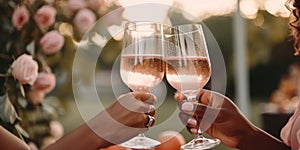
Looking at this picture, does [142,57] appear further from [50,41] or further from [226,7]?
[226,7]

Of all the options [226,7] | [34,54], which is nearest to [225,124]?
[34,54]

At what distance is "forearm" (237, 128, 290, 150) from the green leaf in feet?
2.53

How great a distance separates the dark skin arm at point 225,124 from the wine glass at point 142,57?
0.37 ft

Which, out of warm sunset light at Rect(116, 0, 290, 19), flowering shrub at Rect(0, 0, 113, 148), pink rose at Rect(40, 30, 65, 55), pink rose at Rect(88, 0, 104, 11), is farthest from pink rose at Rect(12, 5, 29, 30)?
warm sunset light at Rect(116, 0, 290, 19)

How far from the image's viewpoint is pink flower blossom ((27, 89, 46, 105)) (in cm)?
224

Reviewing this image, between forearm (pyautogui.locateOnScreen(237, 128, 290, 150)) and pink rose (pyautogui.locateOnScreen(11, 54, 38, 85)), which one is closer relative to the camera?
forearm (pyautogui.locateOnScreen(237, 128, 290, 150))

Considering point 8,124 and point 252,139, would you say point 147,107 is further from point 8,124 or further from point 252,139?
point 8,124

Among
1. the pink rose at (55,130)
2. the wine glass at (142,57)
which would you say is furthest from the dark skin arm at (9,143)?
the pink rose at (55,130)

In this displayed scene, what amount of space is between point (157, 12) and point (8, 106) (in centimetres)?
61

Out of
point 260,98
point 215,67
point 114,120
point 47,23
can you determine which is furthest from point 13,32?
point 260,98

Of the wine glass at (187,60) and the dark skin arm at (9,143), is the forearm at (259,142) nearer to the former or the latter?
the wine glass at (187,60)

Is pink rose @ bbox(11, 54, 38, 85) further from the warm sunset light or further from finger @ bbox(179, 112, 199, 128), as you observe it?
the warm sunset light

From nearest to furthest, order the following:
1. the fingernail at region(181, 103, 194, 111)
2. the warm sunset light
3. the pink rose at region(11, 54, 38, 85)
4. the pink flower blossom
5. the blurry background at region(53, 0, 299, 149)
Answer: the fingernail at region(181, 103, 194, 111), the pink rose at region(11, 54, 38, 85), the pink flower blossom, the blurry background at region(53, 0, 299, 149), the warm sunset light

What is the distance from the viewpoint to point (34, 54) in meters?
2.30
